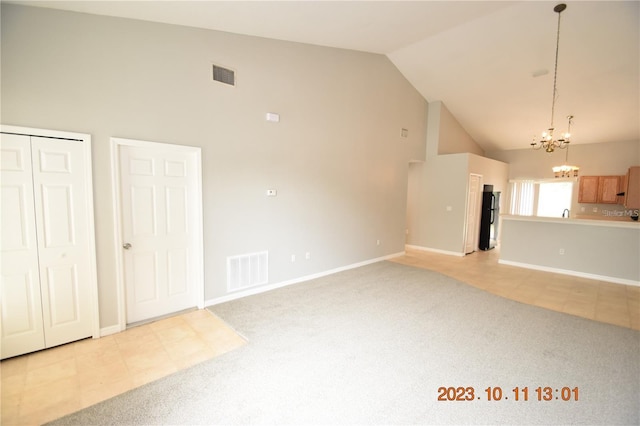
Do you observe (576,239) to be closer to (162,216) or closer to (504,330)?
(504,330)

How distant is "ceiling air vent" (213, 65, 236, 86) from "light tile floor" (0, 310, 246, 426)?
3125 mm

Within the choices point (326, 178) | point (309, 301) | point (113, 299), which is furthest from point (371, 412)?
point (326, 178)

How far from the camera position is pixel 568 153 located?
800 cm

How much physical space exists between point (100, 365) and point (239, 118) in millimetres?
3174

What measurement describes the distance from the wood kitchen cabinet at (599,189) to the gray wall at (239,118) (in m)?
5.54

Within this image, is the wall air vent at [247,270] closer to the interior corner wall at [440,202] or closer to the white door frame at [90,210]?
the white door frame at [90,210]

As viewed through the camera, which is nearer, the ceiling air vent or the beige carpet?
the beige carpet

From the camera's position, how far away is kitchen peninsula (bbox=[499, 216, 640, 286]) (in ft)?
16.5

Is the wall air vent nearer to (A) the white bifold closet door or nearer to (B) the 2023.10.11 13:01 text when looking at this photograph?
(A) the white bifold closet door

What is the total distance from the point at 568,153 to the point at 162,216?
10.4 meters

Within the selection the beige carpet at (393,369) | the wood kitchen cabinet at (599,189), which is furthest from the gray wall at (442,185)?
the beige carpet at (393,369)

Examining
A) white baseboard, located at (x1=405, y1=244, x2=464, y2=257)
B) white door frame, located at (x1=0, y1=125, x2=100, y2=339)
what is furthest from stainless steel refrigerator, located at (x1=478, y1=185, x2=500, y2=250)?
white door frame, located at (x1=0, y1=125, x2=100, y2=339)

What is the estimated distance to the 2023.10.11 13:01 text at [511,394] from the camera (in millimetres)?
2160

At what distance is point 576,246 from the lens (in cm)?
552
